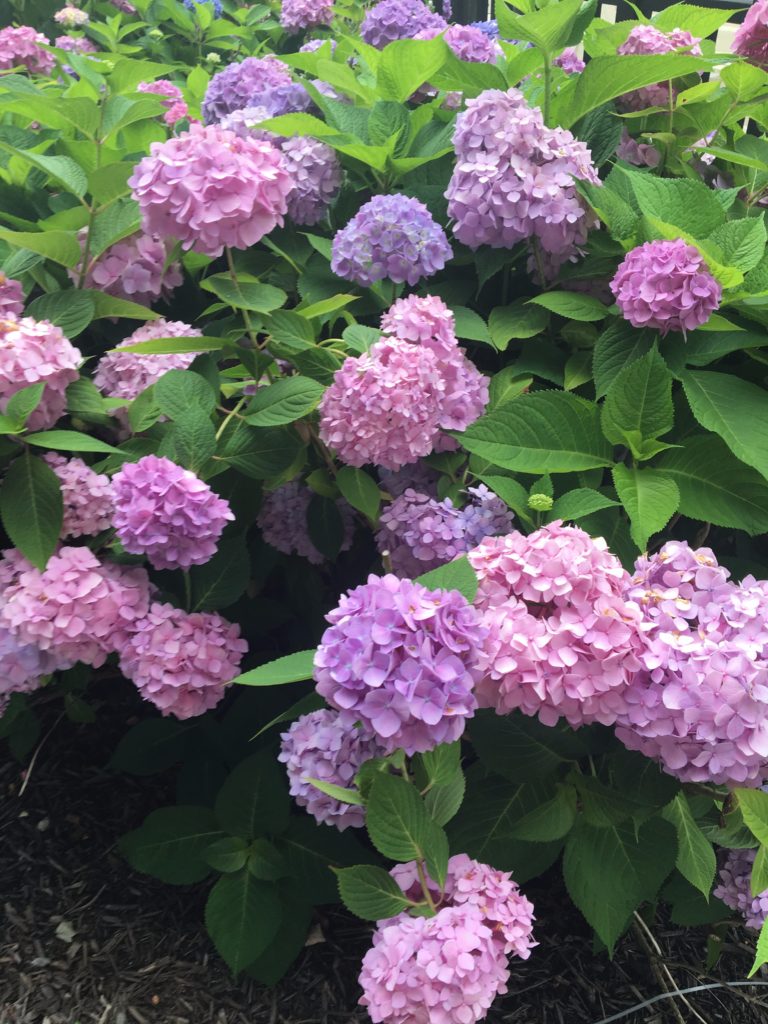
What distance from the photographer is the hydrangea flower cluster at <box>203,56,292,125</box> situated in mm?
2207

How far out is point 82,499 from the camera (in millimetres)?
1426

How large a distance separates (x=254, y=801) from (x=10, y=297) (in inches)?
39.0

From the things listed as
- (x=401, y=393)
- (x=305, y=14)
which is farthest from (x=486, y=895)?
(x=305, y=14)

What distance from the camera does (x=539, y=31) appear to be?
1.61 metres

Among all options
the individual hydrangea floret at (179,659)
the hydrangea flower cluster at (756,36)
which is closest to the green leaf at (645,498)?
the individual hydrangea floret at (179,659)

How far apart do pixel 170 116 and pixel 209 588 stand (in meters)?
1.52

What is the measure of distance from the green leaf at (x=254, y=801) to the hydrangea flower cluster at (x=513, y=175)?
1.05 metres

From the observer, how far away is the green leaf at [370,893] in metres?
1.07

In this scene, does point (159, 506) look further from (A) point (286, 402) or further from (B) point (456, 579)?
(B) point (456, 579)

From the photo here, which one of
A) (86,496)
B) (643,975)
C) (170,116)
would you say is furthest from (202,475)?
(170,116)

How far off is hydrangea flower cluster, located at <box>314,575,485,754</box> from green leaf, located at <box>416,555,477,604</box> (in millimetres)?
89

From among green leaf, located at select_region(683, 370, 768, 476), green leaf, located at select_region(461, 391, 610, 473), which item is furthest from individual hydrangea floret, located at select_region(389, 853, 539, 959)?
green leaf, located at select_region(683, 370, 768, 476)

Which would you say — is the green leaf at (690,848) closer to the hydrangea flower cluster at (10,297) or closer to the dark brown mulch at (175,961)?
the dark brown mulch at (175,961)

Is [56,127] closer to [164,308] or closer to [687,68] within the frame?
[164,308]
